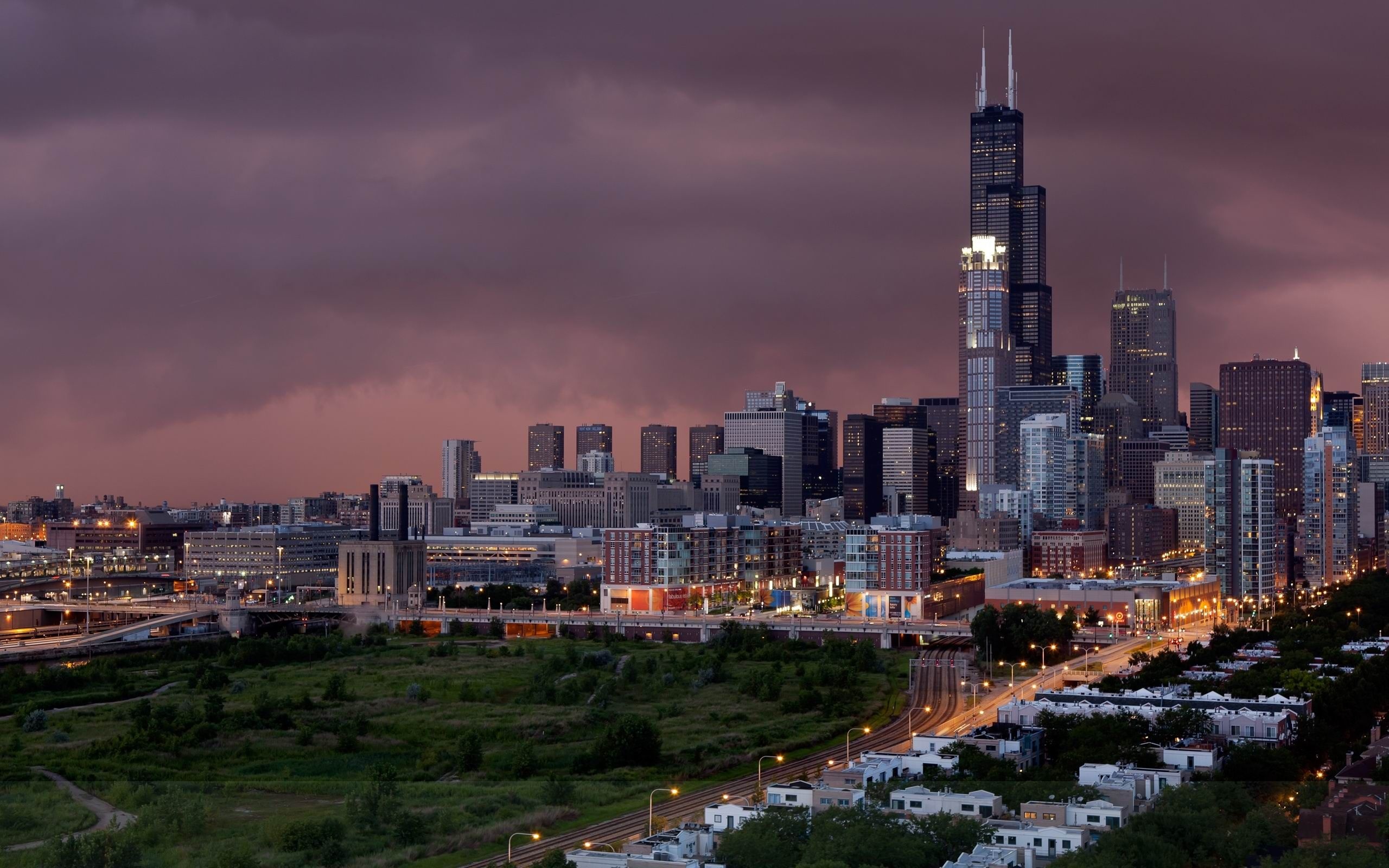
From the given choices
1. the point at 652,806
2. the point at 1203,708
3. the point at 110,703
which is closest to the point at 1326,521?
the point at 1203,708

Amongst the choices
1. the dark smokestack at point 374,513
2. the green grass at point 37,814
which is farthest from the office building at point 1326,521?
the green grass at point 37,814

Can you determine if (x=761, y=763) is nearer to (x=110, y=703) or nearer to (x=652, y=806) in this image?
(x=652, y=806)

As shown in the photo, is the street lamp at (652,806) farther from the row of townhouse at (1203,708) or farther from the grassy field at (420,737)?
the row of townhouse at (1203,708)

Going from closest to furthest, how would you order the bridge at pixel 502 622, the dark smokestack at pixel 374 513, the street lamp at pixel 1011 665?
the street lamp at pixel 1011 665 → the bridge at pixel 502 622 → the dark smokestack at pixel 374 513

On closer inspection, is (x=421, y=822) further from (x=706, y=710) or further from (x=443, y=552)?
(x=443, y=552)

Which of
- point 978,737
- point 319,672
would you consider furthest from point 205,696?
point 978,737

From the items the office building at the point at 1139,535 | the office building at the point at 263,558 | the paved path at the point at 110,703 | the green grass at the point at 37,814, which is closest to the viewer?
the green grass at the point at 37,814

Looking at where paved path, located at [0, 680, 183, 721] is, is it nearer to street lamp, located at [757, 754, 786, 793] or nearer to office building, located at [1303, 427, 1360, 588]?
street lamp, located at [757, 754, 786, 793]
